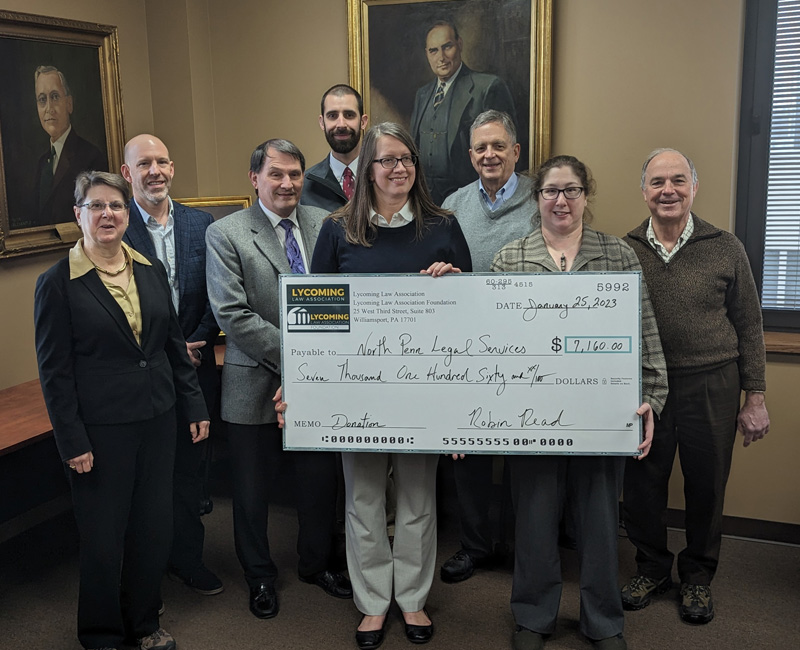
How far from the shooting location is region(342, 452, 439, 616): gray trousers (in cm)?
250

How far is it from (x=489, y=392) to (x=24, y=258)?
2143mm

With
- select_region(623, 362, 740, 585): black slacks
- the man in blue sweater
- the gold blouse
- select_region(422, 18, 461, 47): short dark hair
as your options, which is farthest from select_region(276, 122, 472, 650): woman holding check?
select_region(422, 18, 461, 47): short dark hair

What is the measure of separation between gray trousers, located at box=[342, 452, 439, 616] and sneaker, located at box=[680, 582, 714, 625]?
0.90 m

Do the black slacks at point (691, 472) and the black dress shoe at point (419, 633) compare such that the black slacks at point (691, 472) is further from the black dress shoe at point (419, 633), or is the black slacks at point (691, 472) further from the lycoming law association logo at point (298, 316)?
the lycoming law association logo at point (298, 316)

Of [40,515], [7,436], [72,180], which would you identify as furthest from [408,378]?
[40,515]

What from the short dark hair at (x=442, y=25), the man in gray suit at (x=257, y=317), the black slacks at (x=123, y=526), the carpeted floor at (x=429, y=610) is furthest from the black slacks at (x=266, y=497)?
the short dark hair at (x=442, y=25)

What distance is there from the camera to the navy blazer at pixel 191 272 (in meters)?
2.75

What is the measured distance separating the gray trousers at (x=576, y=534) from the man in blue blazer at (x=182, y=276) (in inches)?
47.3

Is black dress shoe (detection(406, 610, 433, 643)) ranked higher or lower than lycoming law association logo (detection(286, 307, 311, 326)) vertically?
lower

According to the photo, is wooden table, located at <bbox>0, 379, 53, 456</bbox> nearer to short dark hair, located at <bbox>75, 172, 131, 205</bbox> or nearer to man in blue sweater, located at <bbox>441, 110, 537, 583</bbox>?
short dark hair, located at <bbox>75, 172, 131, 205</bbox>

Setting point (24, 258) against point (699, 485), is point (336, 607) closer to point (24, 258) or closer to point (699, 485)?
point (699, 485)

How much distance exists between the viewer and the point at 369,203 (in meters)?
2.40

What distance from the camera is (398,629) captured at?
2.66 m

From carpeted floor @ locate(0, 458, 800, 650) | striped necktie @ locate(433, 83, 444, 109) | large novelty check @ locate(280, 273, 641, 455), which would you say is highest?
striped necktie @ locate(433, 83, 444, 109)
